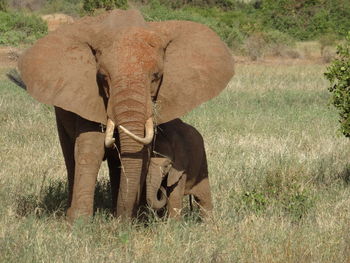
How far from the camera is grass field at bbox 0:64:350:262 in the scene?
5.82 meters

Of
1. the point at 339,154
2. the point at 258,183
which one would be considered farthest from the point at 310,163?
the point at 258,183

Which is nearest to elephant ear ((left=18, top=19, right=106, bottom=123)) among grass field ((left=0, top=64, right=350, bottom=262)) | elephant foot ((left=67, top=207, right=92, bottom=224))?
elephant foot ((left=67, top=207, right=92, bottom=224))

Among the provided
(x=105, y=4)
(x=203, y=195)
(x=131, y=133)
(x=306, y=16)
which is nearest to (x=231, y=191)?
(x=203, y=195)

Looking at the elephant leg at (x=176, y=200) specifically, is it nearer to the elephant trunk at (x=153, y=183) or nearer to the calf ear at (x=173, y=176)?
the calf ear at (x=173, y=176)

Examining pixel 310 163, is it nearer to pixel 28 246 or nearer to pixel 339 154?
pixel 339 154

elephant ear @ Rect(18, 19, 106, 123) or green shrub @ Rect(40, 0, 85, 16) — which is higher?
elephant ear @ Rect(18, 19, 106, 123)

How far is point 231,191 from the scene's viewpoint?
8227mm

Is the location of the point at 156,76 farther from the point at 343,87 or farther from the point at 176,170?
the point at 343,87

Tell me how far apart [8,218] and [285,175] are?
3.08 meters

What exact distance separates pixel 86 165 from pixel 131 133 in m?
0.60

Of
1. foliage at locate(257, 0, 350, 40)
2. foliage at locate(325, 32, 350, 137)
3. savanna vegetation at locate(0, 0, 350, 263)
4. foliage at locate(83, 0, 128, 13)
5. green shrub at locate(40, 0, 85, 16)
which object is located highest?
foliage at locate(325, 32, 350, 137)

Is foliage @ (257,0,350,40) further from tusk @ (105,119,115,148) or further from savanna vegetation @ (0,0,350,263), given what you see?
tusk @ (105,119,115,148)

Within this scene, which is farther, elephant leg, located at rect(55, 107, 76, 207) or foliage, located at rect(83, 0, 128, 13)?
foliage, located at rect(83, 0, 128, 13)

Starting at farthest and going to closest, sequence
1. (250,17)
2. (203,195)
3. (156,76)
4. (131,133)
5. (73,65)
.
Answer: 1. (250,17)
2. (203,195)
3. (73,65)
4. (156,76)
5. (131,133)
